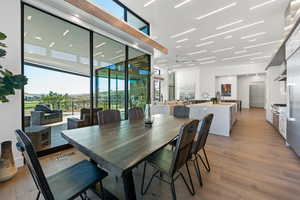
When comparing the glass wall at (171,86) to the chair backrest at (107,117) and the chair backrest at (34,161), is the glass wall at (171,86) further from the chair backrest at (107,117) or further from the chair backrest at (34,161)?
the chair backrest at (34,161)

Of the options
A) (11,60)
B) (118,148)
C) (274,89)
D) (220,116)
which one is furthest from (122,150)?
(274,89)

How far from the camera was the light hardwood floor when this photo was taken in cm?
166

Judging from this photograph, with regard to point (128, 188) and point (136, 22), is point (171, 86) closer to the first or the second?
point (136, 22)

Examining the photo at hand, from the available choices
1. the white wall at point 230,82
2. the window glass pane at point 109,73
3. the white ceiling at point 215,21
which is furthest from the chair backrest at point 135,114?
the white wall at point 230,82

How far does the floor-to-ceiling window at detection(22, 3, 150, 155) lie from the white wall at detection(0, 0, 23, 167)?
0.89 ft

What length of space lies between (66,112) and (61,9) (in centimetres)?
246

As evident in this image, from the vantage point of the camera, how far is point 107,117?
2418 mm

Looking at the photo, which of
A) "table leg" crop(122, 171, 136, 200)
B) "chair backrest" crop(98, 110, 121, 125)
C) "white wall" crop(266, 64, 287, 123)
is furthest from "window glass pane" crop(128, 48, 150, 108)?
"white wall" crop(266, 64, 287, 123)

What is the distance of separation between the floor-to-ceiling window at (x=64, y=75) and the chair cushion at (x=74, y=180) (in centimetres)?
202

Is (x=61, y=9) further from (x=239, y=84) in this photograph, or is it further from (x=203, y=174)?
(x=239, y=84)

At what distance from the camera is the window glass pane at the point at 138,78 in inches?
193

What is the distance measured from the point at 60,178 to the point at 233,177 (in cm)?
231

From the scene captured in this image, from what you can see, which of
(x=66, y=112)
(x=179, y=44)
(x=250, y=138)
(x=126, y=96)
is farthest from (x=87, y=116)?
(x=179, y=44)

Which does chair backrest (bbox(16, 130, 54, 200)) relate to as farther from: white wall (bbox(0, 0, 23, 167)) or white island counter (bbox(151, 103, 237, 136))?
white island counter (bbox(151, 103, 237, 136))
